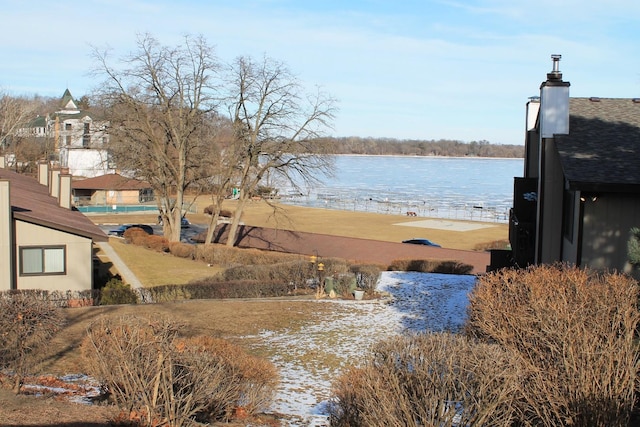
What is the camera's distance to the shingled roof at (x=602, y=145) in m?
14.4

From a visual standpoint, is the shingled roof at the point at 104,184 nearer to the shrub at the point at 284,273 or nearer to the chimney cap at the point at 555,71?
the shrub at the point at 284,273

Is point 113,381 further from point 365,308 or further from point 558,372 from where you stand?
point 365,308

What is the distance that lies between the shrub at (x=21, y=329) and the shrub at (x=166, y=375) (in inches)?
57.3

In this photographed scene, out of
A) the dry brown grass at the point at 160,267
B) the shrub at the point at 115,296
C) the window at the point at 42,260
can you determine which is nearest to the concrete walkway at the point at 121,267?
the dry brown grass at the point at 160,267

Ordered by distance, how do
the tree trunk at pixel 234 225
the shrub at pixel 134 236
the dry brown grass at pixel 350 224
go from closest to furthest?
the shrub at pixel 134 236 < the tree trunk at pixel 234 225 < the dry brown grass at pixel 350 224

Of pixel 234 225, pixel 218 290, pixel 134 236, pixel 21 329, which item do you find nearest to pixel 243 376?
pixel 21 329

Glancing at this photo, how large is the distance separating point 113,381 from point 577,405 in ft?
18.8

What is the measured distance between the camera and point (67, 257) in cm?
2330

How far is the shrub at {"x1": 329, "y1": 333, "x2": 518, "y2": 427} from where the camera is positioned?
23.2 ft

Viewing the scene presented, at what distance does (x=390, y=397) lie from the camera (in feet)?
23.7

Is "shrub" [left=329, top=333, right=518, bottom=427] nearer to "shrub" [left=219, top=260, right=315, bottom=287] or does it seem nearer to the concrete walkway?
"shrub" [left=219, top=260, right=315, bottom=287]

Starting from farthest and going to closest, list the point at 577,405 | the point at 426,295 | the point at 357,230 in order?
the point at 357,230
the point at 426,295
the point at 577,405

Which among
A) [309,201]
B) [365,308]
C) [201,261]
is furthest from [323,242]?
[309,201]

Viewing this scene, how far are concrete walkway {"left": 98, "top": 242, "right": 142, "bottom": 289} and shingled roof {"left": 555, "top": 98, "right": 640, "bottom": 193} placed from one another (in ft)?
55.6
